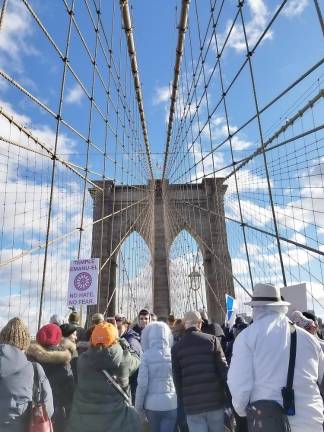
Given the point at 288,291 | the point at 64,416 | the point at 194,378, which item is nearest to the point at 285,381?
the point at 194,378

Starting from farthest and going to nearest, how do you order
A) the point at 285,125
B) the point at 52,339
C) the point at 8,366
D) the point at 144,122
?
the point at 144,122, the point at 285,125, the point at 52,339, the point at 8,366

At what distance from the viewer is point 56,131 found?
509cm

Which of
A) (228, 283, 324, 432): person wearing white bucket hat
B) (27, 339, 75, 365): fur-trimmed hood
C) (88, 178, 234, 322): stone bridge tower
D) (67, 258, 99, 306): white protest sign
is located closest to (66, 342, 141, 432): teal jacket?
(27, 339, 75, 365): fur-trimmed hood

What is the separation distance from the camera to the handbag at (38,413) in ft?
5.44

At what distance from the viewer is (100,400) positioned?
1.90m

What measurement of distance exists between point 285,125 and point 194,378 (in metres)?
4.95

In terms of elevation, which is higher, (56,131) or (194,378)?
(56,131)

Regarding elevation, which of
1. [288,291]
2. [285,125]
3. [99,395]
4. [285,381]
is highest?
[285,125]

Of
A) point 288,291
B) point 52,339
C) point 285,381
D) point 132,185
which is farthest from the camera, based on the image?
point 132,185

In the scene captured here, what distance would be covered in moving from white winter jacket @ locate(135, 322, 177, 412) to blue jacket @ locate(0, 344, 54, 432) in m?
0.83

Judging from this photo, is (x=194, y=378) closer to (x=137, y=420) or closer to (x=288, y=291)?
(x=137, y=420)

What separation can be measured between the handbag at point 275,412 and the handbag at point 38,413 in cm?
83

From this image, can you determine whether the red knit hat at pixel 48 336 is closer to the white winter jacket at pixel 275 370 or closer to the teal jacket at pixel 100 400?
the teal jacket at pixel 100 400

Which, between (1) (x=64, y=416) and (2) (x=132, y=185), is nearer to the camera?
(1) (x=64, y=416)
